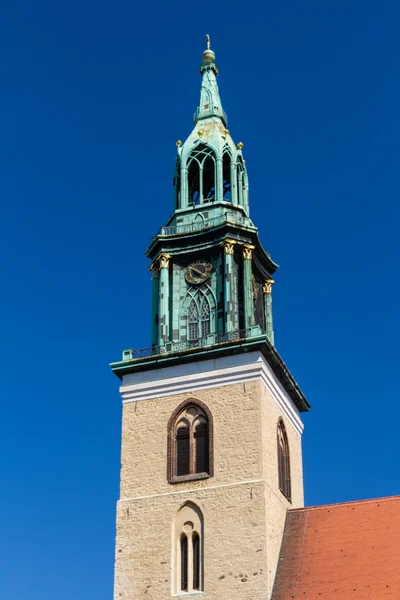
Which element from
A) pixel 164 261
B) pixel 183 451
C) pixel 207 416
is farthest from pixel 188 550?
pixel 164 261

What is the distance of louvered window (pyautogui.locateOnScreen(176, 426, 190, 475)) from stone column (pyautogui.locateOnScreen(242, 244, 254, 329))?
412cm

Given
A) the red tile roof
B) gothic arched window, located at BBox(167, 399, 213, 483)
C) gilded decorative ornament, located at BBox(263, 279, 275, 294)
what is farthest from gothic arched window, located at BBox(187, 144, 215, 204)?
the red tile roof

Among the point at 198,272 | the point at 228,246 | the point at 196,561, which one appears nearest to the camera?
the point at 196,561

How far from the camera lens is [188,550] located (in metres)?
30.8

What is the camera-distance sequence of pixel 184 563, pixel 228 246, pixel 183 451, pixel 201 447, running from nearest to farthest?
pixel 184 563 < pixel 201 447 < pixel 183 451 < pixel 228 246

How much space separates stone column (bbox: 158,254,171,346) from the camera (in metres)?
35.0

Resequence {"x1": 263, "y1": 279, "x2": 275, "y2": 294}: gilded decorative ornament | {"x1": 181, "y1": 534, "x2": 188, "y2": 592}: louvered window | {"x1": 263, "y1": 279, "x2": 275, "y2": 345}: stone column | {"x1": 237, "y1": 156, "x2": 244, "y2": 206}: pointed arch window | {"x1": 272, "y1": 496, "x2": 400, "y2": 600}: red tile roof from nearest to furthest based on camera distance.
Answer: {"x1": 272, "y1": 496, "x2": 400, "y2": 600}: red tile roof < {"x1": 181, "y1": 534, "x2": 188, "y2": 592}: louvered window < {"x1": 263, "y1": 279, "x2": 275, "y2": 345}: stone column < {"x1": 263, "y1": 279, "x2": 275, "y2": 294}: gilded decorative ornament < {"x1": 237, "y1": 156, "x2": 244, "y2": 206}: pointed arch window

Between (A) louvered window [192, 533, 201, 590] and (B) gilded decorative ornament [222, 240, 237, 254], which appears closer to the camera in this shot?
(A) louvered window [192, 533, 201, 590]

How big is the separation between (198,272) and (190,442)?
6570mm

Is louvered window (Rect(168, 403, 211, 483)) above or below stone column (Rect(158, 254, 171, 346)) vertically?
below

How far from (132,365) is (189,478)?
179 inches

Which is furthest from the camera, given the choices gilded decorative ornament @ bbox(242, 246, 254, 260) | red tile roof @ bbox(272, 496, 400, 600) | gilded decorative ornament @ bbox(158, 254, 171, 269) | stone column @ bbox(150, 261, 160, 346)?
gilded decorative ornament @ bbox(158, 254, 171, 269)

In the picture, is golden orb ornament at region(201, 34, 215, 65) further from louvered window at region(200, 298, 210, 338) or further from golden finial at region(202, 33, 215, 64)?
louvered window at region(200, 298, 210, 338)

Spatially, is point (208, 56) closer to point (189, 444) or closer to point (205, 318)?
point (205, 318)
